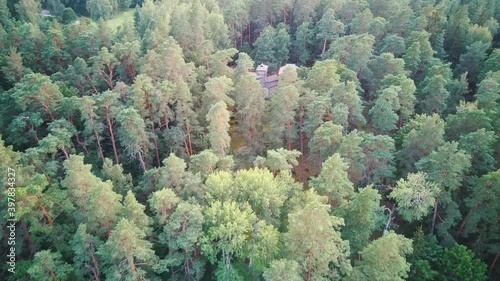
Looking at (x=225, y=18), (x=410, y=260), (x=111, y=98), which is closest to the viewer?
(x=410, y=260)

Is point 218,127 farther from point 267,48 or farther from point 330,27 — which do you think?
point 330,27

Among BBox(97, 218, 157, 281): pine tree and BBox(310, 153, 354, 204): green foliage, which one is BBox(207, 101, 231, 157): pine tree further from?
BBox(97, 218, 157, 281): pine tree

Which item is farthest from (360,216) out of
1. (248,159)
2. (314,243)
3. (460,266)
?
(248,159)

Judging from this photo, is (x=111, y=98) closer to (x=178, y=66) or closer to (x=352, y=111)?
(x=178, y=66)

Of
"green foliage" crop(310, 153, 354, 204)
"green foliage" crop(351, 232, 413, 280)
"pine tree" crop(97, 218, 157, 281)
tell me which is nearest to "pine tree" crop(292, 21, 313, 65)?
"green foliage" crop(310, 153, 354, 204)

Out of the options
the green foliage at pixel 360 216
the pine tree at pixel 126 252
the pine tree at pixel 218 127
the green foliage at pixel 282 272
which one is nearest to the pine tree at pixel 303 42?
the pine tree at pixel 218 127

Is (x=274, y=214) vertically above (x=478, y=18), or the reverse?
(x=478, y=18)

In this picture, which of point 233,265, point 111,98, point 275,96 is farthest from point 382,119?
point 111,98

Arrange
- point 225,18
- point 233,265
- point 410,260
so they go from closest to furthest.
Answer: point 233,265
point 410,260
point 225,18
